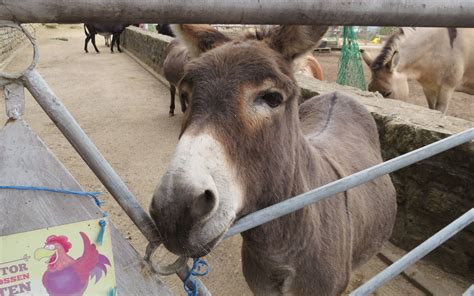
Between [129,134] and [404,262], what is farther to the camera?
[129,134]

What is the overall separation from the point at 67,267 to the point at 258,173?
27.4 inches

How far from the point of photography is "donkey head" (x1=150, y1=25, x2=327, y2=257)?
923 millimetres

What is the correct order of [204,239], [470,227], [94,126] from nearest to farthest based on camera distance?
[204,239] → [470,227] → [94,126]

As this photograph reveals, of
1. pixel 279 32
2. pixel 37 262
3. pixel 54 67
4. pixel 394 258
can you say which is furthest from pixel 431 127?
pixel 54 67

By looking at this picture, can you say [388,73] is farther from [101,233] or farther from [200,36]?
[101,233]

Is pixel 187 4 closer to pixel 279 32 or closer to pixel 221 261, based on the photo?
pixel 279 32

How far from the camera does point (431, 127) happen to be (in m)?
2.89

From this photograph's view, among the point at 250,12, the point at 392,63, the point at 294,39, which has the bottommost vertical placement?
the point at 392,63

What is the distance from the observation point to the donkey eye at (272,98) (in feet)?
4.09

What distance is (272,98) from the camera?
127 cm

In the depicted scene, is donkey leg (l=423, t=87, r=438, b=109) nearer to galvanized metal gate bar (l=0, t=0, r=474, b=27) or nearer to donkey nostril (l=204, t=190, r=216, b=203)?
galvanized metal gate bar (l=0, t=0, r=474, b=27)

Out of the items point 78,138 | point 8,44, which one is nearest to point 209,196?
point 78,138

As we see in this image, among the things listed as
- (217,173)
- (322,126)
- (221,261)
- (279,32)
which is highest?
(279,32)

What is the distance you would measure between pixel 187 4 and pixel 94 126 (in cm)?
644
